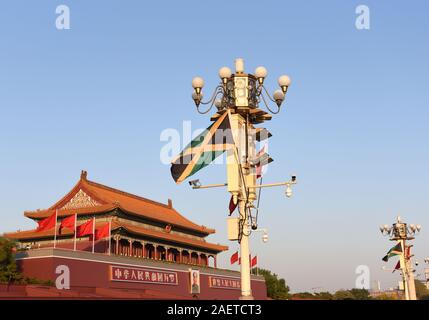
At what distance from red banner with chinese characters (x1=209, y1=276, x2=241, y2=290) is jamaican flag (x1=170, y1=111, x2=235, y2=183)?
122 ft

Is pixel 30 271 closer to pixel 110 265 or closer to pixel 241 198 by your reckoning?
pixel 110 265

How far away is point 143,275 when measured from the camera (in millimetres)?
39375

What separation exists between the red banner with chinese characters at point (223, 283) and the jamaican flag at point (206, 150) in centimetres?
3726

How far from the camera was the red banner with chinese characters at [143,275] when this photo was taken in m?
37.0

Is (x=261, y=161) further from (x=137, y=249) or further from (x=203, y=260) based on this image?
(x=203, y=260)

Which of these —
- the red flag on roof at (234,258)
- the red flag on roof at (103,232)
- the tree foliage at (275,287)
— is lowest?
the tree foliage at (275,287)

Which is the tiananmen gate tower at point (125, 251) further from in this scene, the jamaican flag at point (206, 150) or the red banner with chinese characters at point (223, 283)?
the jamaican flag at point (206, 150)

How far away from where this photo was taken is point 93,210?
4375 centimetres

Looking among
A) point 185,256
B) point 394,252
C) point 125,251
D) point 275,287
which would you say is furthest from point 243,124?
point 275,287

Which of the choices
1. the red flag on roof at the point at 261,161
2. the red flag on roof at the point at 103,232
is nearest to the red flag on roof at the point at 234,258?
the red flag on roof at the point at 103,232

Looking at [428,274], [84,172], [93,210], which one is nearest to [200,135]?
[93,210]

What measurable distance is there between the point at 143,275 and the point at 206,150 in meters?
28.3

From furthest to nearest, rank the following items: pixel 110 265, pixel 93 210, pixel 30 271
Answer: pixel 93 210 < pixel 110 265 < pixel 30 271
